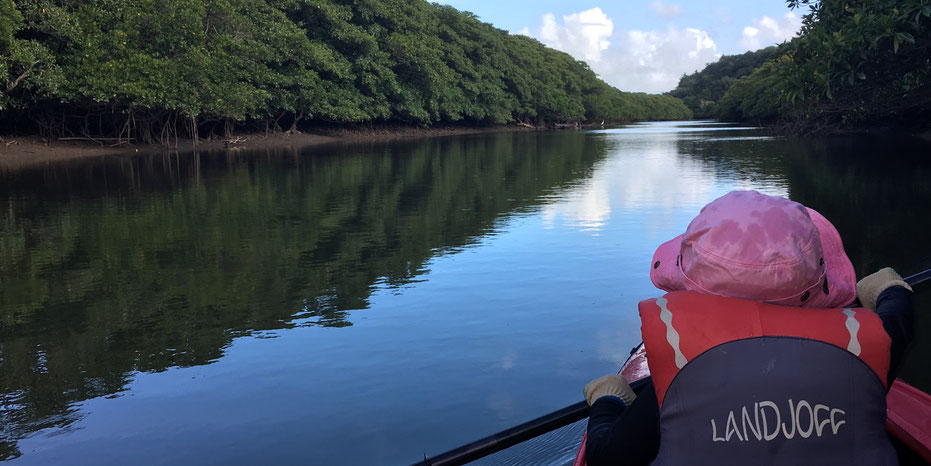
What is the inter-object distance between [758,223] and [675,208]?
10969mm

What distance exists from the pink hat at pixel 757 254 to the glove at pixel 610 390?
19.7 inches

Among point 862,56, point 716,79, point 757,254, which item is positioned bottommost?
point 757,254

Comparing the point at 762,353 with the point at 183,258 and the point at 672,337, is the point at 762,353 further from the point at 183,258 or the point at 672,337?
the point at 183,258

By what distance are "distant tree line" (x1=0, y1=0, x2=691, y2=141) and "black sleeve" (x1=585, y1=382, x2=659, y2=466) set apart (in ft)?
76.4

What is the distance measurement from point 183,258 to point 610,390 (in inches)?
288

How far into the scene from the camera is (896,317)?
191 centimetres

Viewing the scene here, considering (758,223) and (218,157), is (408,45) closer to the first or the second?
(218,157)

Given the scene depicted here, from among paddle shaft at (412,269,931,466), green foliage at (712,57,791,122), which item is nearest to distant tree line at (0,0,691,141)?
green foliage at (712,57,791,122)

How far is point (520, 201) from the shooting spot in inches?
523

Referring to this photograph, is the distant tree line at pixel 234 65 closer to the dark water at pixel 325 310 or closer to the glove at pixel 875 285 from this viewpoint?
the dark water at pixel 325 310

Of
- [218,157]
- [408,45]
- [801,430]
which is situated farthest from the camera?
[408,45]

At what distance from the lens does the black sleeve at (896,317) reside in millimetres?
1785


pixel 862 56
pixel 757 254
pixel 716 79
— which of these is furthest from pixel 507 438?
pixel 716 79

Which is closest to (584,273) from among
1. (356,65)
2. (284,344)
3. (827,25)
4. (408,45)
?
(284,344)
